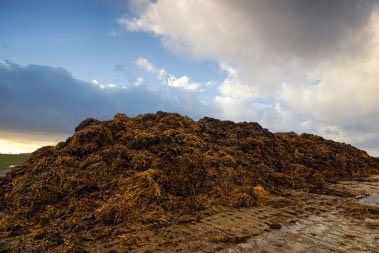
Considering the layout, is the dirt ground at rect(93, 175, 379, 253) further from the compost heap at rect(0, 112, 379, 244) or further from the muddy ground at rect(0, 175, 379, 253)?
the compost heap at rect(0, 112, 379, 244)

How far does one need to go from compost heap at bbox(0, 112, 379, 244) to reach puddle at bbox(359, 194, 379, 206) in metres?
1.60

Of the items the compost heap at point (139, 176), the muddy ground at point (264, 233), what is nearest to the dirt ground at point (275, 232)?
the muddy ground at point (264, 233)

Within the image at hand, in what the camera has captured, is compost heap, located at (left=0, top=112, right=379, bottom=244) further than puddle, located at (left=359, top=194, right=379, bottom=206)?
No

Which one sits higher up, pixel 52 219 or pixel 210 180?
pixel 210 180

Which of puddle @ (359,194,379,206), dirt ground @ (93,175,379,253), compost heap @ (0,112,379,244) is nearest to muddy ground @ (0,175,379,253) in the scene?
dirt ground @ (93,175,379,253)

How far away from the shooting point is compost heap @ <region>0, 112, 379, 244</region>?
A: 8.35 metres

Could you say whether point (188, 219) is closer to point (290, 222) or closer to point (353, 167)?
point (290, 222)

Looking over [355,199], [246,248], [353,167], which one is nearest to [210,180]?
[246,248]

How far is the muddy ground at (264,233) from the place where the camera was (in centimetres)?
670

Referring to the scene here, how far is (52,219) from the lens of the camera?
8.24 metres

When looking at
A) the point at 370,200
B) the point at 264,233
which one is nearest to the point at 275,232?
the point at 264,233

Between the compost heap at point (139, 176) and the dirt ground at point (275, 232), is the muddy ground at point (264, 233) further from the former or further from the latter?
the compost heap at point (139, 176)

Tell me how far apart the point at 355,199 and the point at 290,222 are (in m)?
4.38

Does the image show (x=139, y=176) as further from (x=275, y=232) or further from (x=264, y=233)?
(x=275, y=232)
